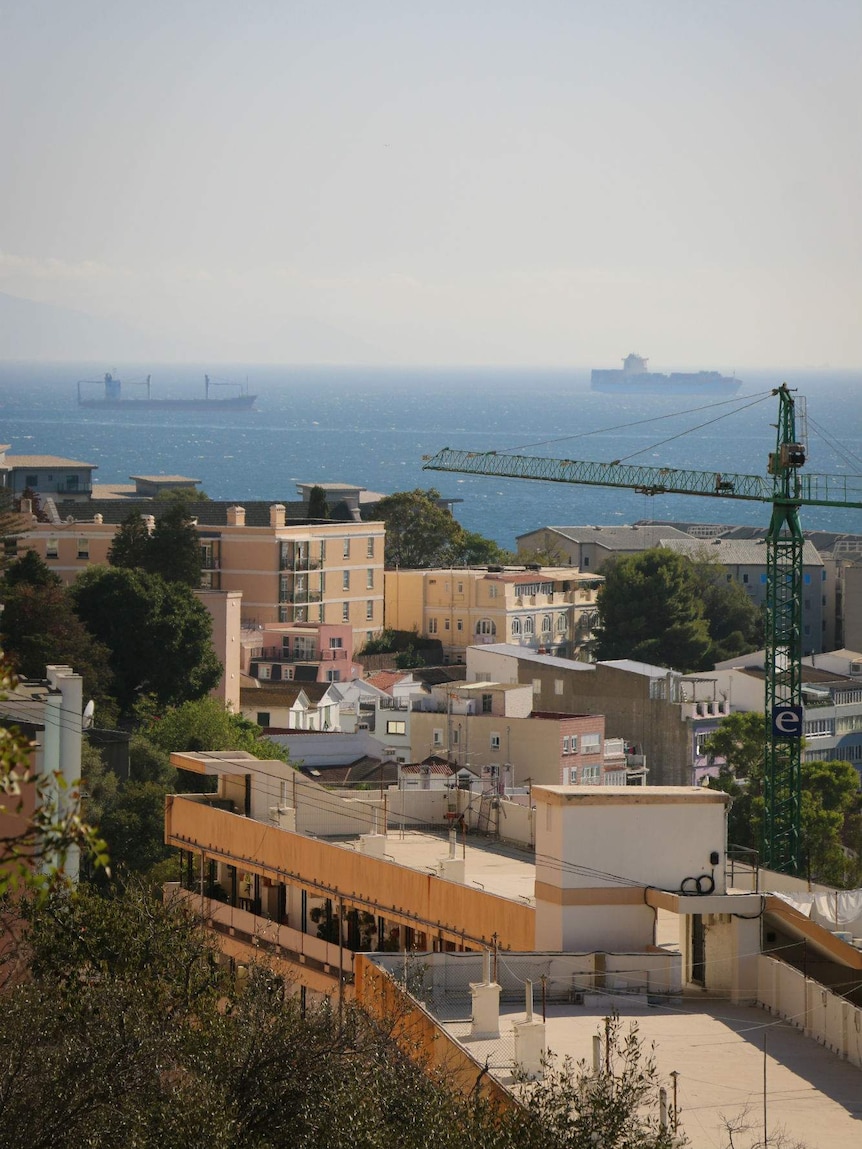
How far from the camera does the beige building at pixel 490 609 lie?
233ft

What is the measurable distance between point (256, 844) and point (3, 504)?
50.7 meters

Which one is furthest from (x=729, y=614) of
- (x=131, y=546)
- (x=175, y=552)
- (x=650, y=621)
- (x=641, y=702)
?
(x=131, y=546)

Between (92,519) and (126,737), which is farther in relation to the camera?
(92,519)

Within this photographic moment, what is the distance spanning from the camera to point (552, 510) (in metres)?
176

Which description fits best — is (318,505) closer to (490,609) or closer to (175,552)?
(490,609)

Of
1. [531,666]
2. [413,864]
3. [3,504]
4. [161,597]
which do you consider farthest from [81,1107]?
[3,504]

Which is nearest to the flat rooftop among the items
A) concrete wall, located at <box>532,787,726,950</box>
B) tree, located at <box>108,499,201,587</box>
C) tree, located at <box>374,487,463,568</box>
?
concrete wall, located at <box>532,787,726,950</box>

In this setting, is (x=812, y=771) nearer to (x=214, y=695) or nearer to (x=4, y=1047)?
(x=214, y=695)

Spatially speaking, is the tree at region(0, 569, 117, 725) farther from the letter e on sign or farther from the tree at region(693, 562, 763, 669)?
the tree at region(693, 562, 763, 669)

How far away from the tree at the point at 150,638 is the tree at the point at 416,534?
28.3 m

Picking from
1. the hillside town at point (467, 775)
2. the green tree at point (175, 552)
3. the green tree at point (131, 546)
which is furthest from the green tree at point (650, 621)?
the green tree at point (131, 546)

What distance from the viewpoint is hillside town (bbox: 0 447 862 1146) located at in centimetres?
1388

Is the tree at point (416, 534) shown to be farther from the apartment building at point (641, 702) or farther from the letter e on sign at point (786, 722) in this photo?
the letter e on sign at point (786, 722)

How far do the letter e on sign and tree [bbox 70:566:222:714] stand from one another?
15858 millimetres
